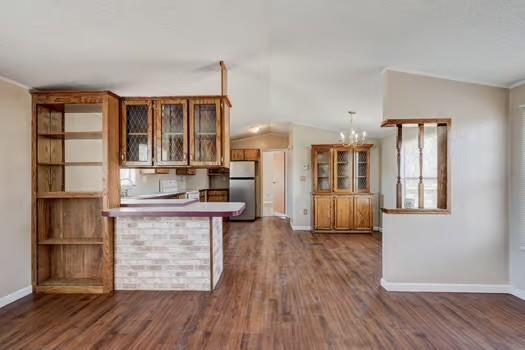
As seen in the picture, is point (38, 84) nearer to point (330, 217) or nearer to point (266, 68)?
point (266, 68)

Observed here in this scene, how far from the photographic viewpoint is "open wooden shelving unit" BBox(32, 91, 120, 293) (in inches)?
126

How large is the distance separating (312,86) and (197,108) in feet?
5.47

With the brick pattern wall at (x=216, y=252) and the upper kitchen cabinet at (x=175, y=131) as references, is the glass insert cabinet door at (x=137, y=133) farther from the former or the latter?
the brick pattern wall at (x=216, y=252)

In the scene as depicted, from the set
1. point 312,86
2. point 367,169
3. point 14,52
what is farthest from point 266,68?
point 367,169

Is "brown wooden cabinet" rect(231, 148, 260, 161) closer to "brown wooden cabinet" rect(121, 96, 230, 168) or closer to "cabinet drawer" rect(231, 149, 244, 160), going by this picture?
"cabinet drawer" rect(231, 149, 244, 160)

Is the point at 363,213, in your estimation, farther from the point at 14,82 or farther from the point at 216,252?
the point at 14,82

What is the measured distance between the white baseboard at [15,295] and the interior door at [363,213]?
5614 millimetres

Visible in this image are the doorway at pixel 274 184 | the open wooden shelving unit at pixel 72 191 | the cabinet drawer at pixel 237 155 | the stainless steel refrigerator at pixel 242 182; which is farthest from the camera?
the doorway at pixel 274 184

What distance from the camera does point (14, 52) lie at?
240 cm

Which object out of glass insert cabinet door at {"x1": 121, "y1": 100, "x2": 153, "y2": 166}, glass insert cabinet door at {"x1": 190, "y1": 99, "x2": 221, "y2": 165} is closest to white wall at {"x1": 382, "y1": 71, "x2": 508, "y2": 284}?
glass insert cabinet door at {"x1": 190, "y1": 99, "x2": 221, "y2": 165}

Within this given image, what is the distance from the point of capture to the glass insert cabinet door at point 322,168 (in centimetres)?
670

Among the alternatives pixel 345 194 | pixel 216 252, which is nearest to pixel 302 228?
pixel 345 194

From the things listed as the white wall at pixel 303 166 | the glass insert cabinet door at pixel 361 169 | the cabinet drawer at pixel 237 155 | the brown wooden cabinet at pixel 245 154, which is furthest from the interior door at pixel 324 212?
the cabinet drawer at pixel 237 155

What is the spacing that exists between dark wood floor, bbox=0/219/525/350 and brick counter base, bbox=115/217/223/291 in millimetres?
140
